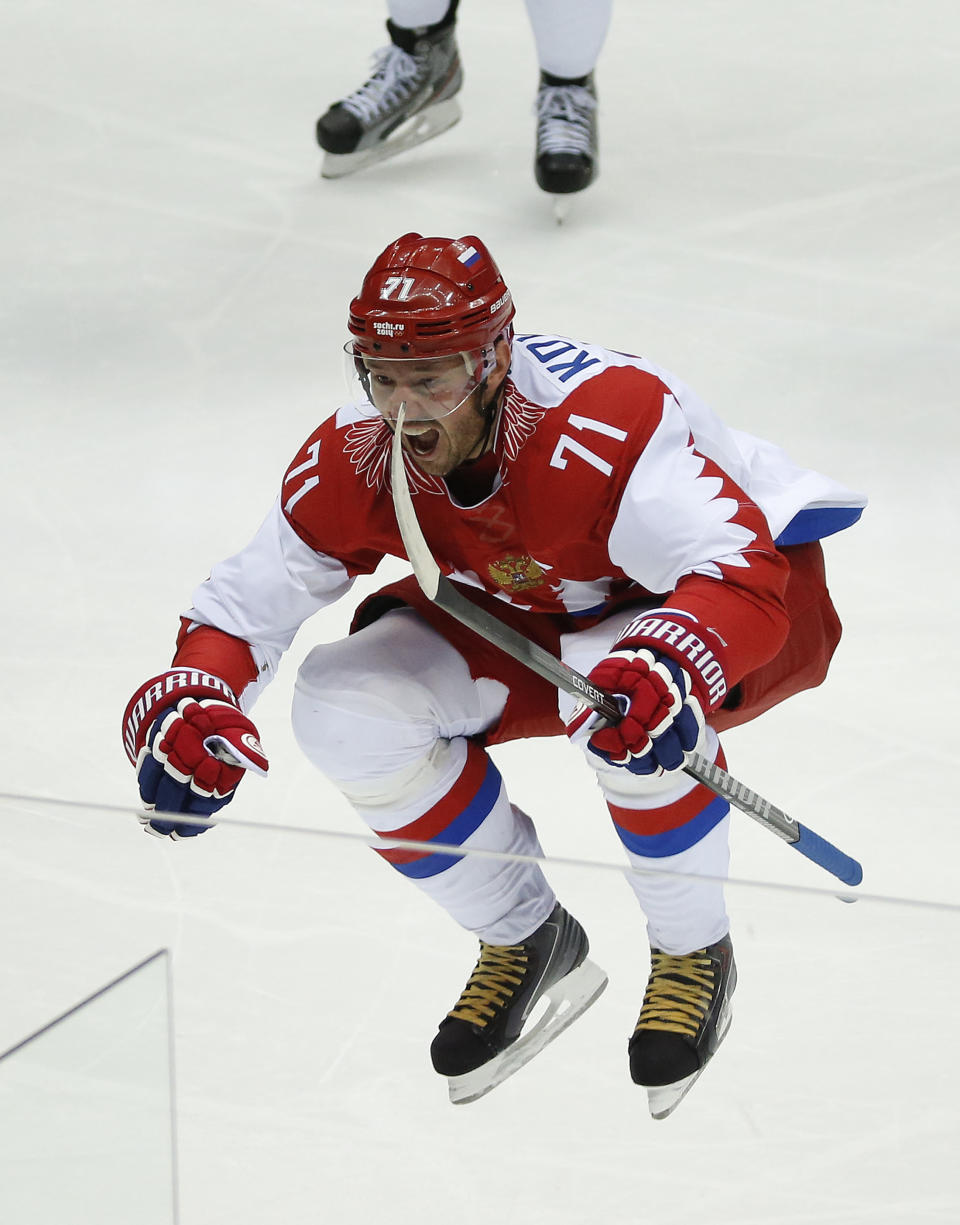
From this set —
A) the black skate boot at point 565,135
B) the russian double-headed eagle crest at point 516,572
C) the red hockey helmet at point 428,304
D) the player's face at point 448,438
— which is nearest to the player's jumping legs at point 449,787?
the russian double-headed eagle crest at point 516,572

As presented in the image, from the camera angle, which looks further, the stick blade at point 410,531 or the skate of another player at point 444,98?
the skate of another player at point 444,98

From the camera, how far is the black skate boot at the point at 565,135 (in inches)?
164

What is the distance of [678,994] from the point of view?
6.16 feet

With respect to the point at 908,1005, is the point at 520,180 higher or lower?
lower

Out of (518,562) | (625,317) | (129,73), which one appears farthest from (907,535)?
(129,73)

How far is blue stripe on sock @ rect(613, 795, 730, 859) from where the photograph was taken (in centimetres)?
187

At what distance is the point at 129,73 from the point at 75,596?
244cm

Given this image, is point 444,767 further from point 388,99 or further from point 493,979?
point 388,99

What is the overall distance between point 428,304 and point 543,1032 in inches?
28.3

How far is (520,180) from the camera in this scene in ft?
14.7

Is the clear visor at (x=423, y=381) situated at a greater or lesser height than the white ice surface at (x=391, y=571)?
greater

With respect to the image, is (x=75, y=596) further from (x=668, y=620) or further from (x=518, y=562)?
(x=668, y=620)

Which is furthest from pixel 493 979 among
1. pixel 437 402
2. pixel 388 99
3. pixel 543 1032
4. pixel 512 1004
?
pixel 388 99

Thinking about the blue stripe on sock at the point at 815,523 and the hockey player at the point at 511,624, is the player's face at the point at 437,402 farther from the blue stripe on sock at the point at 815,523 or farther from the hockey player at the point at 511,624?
the blue stripe on sock at the point at 815,523
